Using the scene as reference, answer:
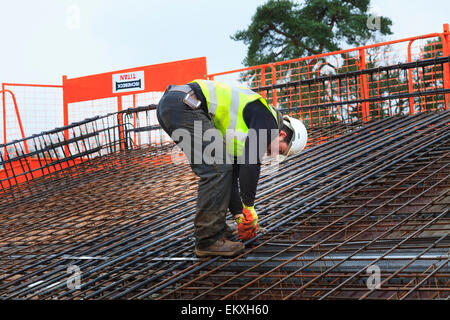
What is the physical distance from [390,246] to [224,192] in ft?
4.22

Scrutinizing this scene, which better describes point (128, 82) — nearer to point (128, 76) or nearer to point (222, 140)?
point (128, 76)

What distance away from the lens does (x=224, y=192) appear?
355cm

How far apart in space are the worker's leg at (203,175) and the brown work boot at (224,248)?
1.2 inches

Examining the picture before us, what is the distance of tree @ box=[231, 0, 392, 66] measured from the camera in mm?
20594

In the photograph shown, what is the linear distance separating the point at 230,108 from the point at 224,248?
40.0 inches

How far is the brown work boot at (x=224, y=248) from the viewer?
363 cm

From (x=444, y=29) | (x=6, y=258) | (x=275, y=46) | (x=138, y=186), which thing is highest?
(x=275, y=46)

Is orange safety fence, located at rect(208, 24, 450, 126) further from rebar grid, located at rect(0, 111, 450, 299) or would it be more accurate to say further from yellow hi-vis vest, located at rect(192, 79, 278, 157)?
yellow hi-vis vest, located at rect(192, 79, 278, 157)

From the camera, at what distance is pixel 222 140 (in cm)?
368

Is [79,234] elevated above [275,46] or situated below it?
below

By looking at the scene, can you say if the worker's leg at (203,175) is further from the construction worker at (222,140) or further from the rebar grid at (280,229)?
the rebar grid at (280,229)
